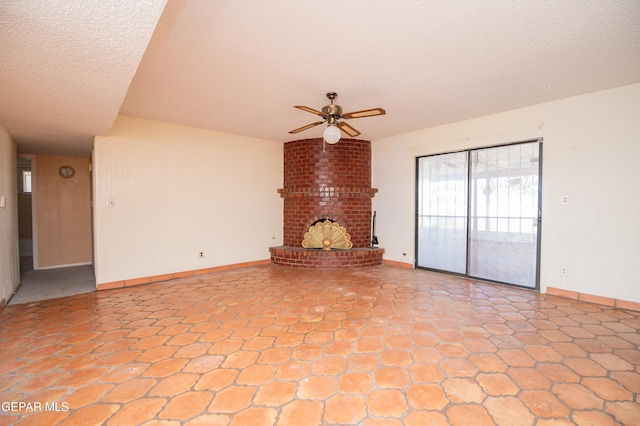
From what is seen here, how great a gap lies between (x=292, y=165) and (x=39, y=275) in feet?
15.8

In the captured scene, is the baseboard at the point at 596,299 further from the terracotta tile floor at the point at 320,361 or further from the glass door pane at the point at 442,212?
the glass door pane at the point at 442,212

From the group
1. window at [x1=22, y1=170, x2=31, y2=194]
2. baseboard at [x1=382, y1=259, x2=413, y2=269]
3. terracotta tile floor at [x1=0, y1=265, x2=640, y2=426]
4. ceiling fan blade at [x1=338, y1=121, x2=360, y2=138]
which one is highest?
ceiling fan blade at [x1=338, y1=121, x2=360, y2=138]

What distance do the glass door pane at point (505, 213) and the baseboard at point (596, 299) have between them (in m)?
0.27

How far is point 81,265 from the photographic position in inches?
221

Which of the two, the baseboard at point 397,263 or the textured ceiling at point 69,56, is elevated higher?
the textured ceiling at point 69,56

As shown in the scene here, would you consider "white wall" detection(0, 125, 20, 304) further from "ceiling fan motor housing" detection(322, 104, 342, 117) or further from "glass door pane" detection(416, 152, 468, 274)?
"glass door pane" detection(416, 152, 468, 274)

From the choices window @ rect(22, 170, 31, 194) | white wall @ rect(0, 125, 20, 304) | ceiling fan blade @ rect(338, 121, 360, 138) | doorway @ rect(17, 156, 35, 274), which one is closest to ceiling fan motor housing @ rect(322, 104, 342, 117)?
ceiling fan blade @ rect(338, 121, 360, 138)

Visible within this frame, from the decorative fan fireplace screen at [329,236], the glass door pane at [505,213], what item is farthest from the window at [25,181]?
the glass door pane at [505,213]

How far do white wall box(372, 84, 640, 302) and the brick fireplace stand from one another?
226 centimetres

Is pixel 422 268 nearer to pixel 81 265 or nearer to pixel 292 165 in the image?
pixel 292 165

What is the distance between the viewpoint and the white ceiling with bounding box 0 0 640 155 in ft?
5.42

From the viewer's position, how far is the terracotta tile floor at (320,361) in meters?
1.54

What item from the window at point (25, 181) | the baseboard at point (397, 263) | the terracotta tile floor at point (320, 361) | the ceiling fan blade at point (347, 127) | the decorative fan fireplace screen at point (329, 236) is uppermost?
the ceiling fan blade at point (347, 127)

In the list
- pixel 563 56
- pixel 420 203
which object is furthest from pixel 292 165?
pixel 563 56
